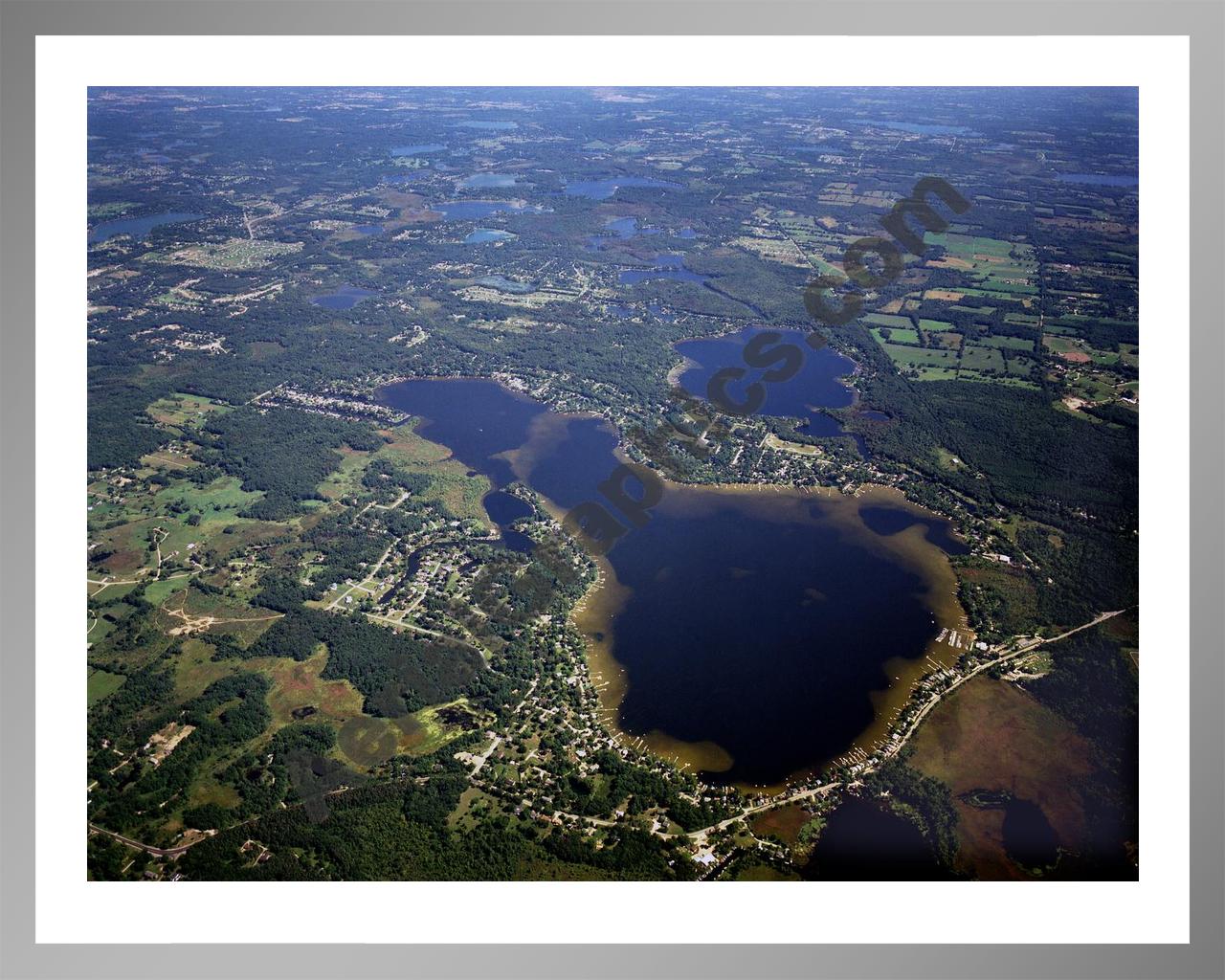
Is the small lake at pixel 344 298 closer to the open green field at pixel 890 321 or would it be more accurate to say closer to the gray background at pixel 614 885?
the open green field at pixel 890 321

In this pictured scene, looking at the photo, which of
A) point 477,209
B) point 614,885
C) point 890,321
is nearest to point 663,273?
point 890,321

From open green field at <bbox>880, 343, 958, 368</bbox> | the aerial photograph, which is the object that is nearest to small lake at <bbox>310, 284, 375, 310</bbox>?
the aerial photograph

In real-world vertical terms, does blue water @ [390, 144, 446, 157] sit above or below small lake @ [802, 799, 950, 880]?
above

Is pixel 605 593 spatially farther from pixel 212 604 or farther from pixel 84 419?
pixel 84 419

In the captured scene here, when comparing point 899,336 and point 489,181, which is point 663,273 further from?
point 489,181

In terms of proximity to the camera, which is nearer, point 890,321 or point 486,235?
point 890,321

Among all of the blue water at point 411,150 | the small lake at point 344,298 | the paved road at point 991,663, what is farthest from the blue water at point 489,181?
the paved road at point 991,663

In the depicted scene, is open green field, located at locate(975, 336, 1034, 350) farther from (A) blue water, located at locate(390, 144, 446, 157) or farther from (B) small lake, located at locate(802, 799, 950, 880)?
(A) blue water, located at locate(390, 144, 446, 157)
